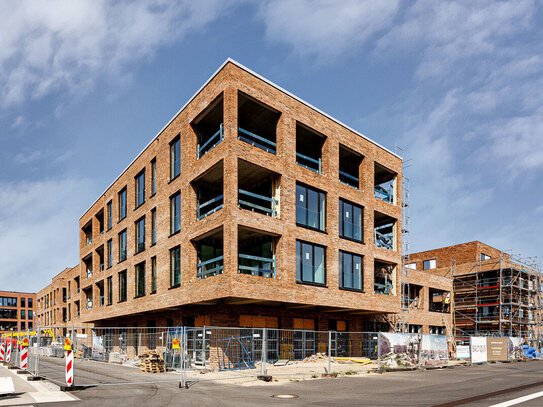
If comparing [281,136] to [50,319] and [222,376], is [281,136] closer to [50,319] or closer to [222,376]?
[222,376]

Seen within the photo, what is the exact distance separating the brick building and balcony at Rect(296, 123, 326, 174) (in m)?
0.13

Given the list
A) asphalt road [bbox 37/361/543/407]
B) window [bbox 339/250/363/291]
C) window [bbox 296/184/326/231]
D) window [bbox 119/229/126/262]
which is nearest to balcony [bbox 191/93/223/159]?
window [bbox 296/184/326/231]

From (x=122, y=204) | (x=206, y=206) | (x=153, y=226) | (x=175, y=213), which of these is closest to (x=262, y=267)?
(x=206, y=206)

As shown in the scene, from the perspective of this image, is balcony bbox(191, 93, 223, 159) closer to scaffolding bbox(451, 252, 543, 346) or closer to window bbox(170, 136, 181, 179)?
window bbox(170, 136, 181, 179)

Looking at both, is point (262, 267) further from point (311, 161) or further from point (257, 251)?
point (311, 161)

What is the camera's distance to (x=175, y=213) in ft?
90.2

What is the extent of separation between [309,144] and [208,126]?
6.52 m

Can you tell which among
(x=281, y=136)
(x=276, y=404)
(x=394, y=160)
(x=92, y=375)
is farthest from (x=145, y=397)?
(x=394, y=160)

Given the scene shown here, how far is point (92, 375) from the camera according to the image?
1925 centimetres

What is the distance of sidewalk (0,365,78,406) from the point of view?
12.1 metres

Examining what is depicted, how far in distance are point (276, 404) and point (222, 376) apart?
7020mm

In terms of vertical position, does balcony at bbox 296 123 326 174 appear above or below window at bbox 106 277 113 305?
above

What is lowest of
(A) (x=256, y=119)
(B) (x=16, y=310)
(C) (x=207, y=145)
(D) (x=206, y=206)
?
(B) (x=16, y=310)

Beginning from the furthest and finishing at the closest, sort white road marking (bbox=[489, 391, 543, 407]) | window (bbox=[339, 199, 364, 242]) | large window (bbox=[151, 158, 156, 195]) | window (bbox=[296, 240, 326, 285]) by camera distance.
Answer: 1. large window (bbox=[151, 158, 156, 195])
2. window (bbox=[339, 199, 364, 242])
3. window (bbox=[296, 240, 326, 285])
4. white road marking (bbox=[489, 391, 543, 407])
